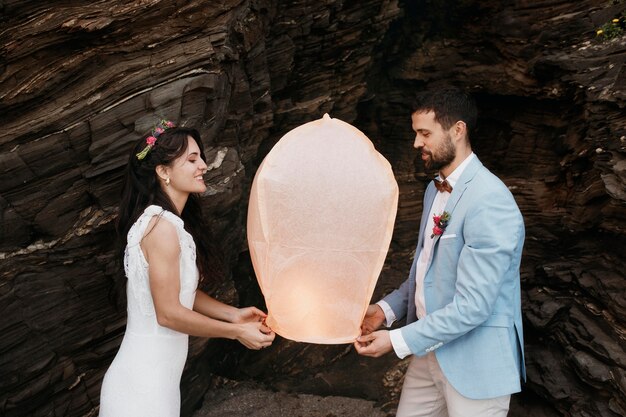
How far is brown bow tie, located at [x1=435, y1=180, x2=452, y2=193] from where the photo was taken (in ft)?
11.8

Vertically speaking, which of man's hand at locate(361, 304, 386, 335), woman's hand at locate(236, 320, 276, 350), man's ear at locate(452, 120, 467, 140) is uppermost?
man's ear at locate(452, 120, 467, 140)

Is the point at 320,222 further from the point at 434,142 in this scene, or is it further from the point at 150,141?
the point at 150,141

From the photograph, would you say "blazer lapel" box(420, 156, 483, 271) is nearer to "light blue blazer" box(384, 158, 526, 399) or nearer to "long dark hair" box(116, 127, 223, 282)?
"light blue blazer" box(384, 158, 526, 399)

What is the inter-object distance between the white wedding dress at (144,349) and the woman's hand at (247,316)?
470mm

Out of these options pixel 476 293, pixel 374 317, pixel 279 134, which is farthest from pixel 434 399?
pixel 279 134

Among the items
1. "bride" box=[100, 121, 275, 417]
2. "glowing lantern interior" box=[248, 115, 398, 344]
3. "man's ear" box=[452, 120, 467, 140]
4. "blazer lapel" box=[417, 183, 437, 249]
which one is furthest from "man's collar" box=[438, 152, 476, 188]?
"bride" box=[100, 121, 275, 417]

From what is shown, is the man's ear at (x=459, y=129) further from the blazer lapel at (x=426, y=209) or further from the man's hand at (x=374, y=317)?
the man's hand at (x=374, y=317)

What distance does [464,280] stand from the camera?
10.8 feet

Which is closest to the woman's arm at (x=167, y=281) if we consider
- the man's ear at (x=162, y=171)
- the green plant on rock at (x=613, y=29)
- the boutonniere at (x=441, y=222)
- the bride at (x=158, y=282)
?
the bride at (x=158, y=282)

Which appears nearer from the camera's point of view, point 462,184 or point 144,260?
point 144,260

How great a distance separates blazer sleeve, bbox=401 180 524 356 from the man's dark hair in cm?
40

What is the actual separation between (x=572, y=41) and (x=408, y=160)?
2581 millimetres

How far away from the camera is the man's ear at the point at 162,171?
11.0 ft

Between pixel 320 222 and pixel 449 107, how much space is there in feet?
3.53
